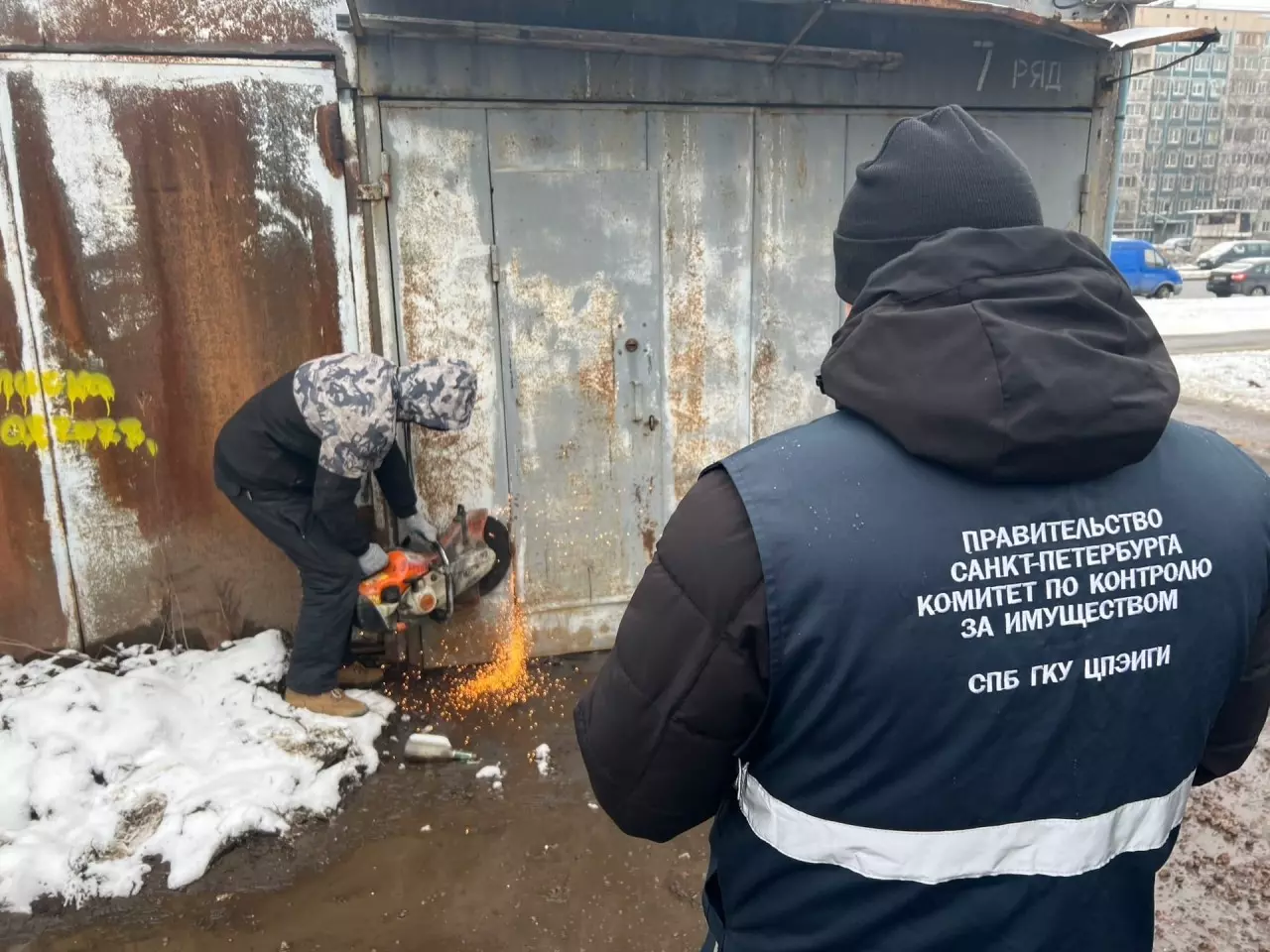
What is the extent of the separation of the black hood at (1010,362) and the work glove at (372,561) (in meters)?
3.09

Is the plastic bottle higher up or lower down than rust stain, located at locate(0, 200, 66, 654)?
lower down

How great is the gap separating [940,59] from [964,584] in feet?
13.5

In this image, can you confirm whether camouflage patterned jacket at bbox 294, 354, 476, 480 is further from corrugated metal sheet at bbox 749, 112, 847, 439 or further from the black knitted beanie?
the black knitted beanie

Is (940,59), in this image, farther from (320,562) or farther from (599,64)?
(320,562)

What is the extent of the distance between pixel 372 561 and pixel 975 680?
3211 mm

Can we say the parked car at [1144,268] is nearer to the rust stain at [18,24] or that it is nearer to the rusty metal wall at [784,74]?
the rusty metal wall at [784,74]

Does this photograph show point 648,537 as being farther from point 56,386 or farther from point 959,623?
point 959,623

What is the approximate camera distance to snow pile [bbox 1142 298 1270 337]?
1659cm

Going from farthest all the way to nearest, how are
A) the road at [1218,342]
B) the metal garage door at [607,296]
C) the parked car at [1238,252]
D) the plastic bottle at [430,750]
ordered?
the parked car at [1238,252]
the road at [1218,342]
the metal garage door at [607,296]
the plastic bottle at [430,750]

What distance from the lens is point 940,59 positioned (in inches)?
173

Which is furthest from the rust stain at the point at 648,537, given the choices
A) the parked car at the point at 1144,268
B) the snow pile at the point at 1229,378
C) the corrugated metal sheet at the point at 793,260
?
the parked car at the point at 1144,268

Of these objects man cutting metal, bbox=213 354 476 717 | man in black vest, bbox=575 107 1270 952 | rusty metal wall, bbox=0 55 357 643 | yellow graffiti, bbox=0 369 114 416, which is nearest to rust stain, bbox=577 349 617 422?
man cutting metal, bbox=213 354 476 717

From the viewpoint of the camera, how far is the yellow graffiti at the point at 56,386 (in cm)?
375

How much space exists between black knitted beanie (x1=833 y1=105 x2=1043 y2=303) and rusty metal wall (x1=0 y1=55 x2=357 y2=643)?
3062 mm
